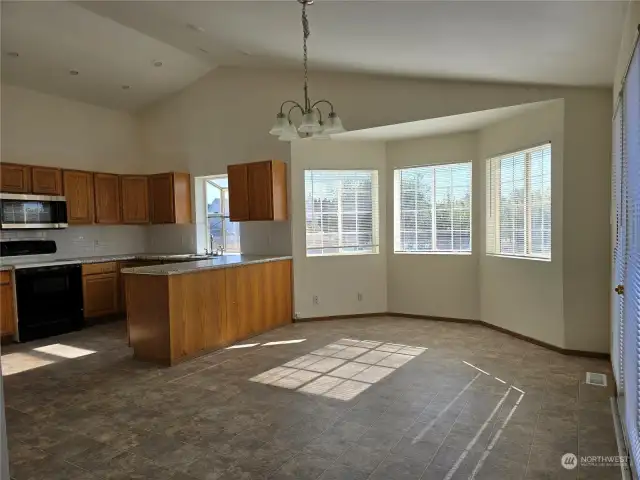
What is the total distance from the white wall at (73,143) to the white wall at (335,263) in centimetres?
306

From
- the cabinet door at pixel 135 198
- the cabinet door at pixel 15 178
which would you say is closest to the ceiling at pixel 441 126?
the cabinet door at pixel 135 198

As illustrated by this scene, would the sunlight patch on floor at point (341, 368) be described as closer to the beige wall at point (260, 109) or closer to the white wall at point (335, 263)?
the white wall at point (335, 263)

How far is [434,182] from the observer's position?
5820mm

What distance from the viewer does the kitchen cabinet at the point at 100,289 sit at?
19.6ft

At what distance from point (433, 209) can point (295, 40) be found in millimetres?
2833

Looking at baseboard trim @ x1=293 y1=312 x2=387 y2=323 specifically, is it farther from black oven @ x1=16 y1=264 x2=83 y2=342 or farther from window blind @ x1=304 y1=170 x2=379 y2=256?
black oven @ x1=16 y1=264 x2=83 y2=342

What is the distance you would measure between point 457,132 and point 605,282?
250 centimetres

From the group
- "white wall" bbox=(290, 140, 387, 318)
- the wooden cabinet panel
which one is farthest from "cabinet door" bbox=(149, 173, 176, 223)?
the wooden cabinet panel

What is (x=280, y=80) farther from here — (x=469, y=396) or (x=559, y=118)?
(x=469, y=396)

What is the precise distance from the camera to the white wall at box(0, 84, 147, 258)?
5.74 meters

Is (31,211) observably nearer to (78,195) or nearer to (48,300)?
(78,195)

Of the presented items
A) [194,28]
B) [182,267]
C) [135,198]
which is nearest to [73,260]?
[135,198]

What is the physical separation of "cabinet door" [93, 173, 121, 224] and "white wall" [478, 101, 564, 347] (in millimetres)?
5278

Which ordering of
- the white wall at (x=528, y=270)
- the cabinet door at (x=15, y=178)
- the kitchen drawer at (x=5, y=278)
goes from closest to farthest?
the white wall at (x=528, y=270) → the kitchen drawer at (x=5, y=278) → the cabinet door at (x=15, y=178)
